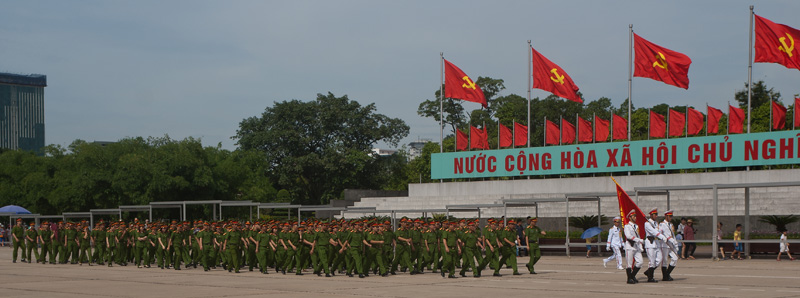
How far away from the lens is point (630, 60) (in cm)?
3956

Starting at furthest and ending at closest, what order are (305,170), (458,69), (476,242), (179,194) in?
(305,170) < (179,194) < (458,69) < (476,242)

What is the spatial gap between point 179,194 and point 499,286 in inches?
1333

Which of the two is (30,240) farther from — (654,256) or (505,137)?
(505,137)

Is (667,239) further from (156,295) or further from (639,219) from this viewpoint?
(156,295)

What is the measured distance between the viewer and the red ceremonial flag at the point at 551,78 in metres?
40.6

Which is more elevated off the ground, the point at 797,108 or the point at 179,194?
the point at 797,108

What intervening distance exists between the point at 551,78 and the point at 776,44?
10069 mm

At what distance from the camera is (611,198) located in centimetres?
3919

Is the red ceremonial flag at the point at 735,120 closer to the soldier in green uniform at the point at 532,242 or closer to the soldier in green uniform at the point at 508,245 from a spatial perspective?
the soldier in green uniform at the point at 532,242

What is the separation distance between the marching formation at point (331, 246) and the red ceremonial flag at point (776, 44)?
1565cm

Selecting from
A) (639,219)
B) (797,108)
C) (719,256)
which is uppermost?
(797,108)

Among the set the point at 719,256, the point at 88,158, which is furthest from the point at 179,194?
the point at 719,256

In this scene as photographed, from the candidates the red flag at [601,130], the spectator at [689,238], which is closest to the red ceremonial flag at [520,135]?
the red flag at [601,130]

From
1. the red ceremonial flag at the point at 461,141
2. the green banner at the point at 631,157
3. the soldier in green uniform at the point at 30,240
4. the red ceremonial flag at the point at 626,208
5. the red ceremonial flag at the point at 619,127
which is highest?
the red ceremonial flag at the point at 619,127
